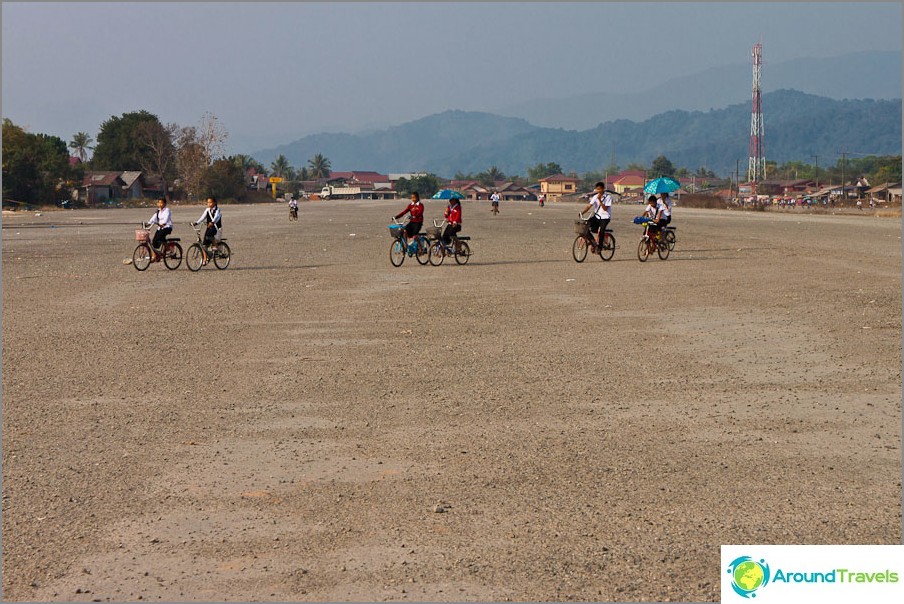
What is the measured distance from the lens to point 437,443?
7621 mm

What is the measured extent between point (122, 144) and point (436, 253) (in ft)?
385

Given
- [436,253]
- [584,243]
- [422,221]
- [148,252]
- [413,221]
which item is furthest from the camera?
[584,243]

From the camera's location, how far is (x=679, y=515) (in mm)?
5992

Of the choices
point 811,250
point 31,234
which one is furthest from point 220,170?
point 811,250

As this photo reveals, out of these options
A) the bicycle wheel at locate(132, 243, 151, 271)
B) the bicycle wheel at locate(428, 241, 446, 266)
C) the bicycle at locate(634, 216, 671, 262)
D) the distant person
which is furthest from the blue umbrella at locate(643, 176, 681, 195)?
the bicycle wheel at locate(132, 243, 151, 271)

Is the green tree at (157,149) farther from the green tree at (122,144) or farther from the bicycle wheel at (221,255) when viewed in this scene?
the bicycle wheel at (221,255)

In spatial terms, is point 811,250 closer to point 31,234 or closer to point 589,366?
point 589,366

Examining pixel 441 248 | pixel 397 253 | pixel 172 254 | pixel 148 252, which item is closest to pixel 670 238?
pixel 441 248

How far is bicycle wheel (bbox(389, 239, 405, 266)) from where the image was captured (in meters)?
23.4

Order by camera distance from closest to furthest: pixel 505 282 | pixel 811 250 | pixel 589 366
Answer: pixel 589 366 < pixel 505 282 < pixel 811 250

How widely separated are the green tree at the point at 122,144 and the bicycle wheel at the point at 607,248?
115015 mm

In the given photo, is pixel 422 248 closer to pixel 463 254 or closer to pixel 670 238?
pixel 463 254

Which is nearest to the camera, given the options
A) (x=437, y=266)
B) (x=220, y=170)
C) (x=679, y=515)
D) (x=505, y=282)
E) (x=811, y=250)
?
(x=679, y=515)

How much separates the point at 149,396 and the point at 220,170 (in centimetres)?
11322
